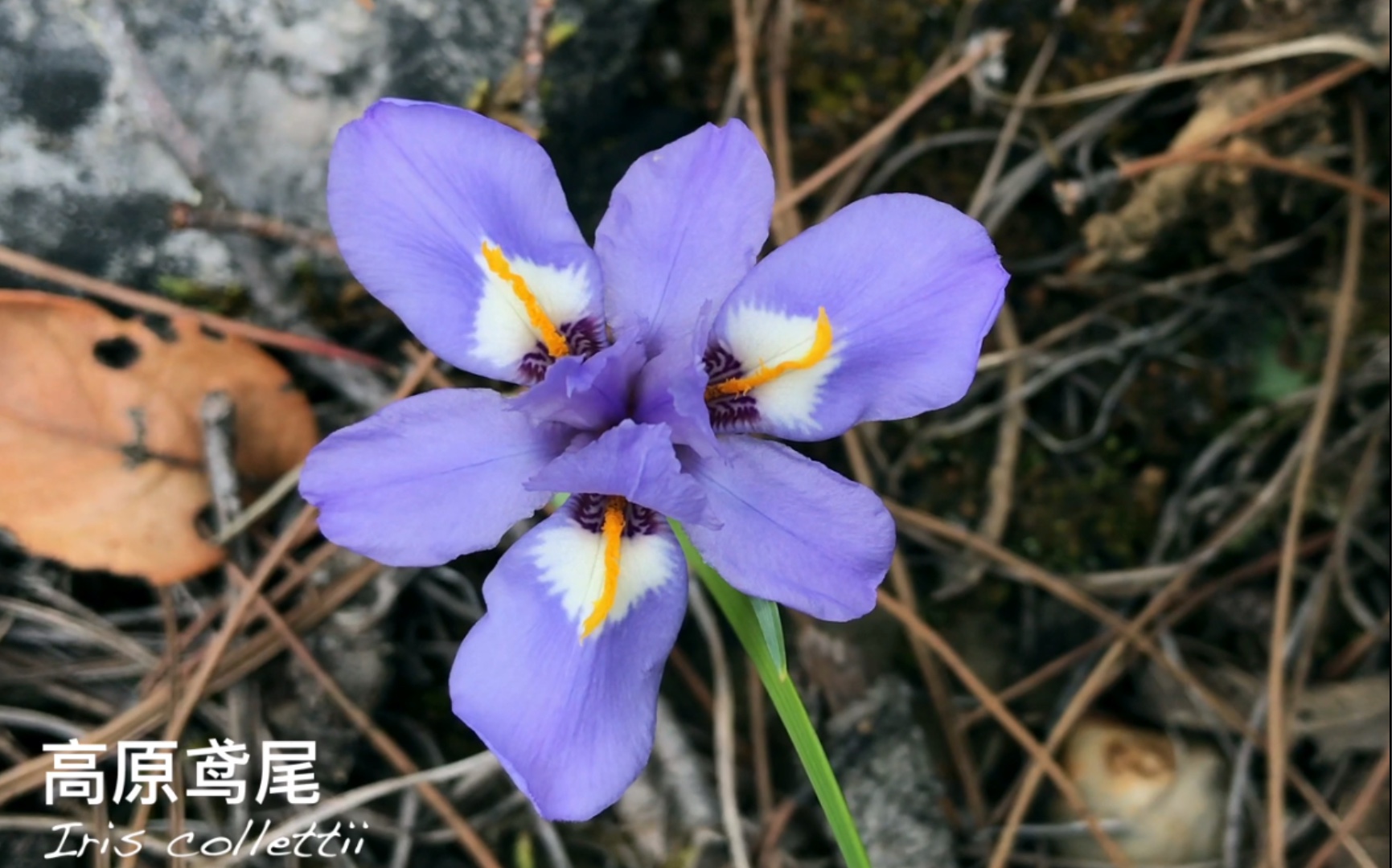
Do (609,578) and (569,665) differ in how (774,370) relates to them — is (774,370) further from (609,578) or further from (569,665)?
(569,665)

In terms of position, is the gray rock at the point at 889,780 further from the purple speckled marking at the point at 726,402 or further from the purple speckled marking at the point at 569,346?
the purple speckled marking at the point at 569,346

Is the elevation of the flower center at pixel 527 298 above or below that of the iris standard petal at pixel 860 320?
above

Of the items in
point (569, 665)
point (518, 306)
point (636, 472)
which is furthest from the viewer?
point (518, 306)

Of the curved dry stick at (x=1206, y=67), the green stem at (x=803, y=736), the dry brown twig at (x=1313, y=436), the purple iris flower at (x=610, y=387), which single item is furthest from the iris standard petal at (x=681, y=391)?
the dry brown twig at (x=1313, y=436)

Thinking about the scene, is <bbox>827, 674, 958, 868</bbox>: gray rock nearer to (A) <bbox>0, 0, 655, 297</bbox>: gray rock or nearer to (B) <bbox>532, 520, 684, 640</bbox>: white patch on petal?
Result: (B) <bbox>532, 520, 684, 640</bbox>: white patch on petal

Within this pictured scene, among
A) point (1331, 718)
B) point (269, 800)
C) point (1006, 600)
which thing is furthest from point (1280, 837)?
point (269, 800)

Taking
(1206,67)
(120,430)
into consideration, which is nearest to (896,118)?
(1206,67)

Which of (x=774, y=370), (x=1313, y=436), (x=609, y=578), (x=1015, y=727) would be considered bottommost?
(x=1015, y=727)
